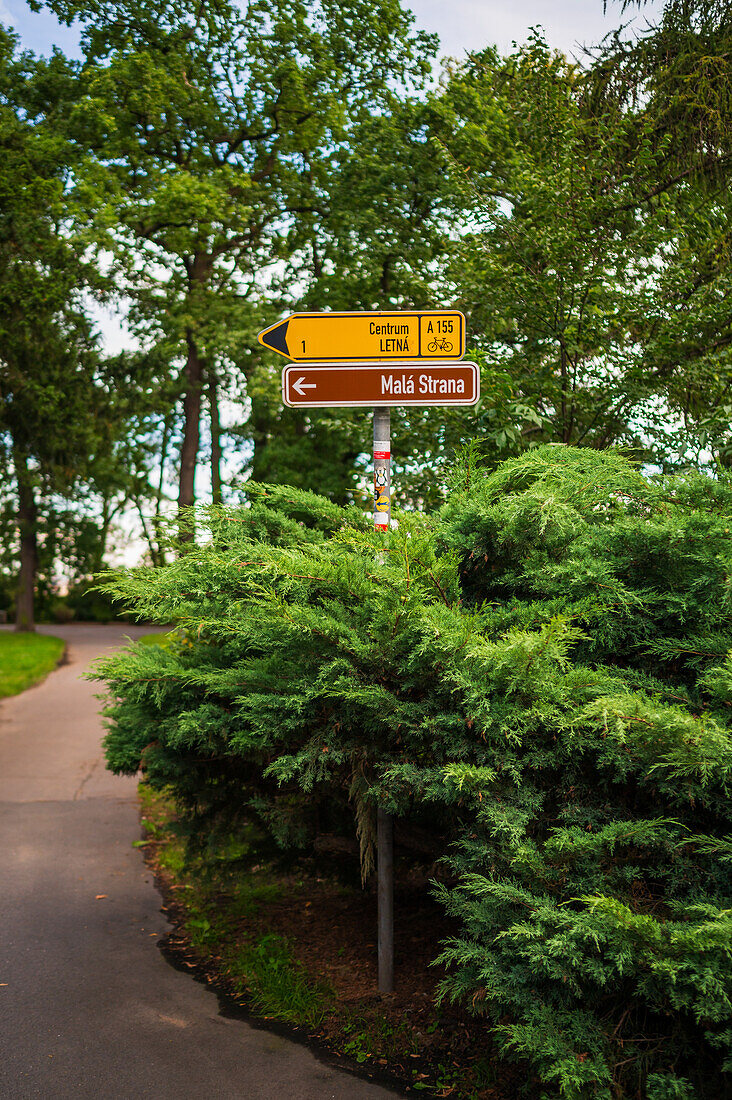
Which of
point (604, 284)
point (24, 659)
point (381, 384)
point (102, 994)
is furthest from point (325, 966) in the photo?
point (24, 659)

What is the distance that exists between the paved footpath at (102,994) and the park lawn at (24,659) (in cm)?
728

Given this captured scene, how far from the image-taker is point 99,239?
43.1 feet

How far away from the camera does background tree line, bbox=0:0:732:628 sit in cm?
602

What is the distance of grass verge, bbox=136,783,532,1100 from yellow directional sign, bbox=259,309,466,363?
2.34 m

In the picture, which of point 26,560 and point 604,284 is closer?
point 604,284

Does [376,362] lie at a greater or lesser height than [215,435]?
lesser

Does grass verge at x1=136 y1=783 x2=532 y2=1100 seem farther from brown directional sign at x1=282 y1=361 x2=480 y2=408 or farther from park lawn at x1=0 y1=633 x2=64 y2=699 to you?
park lawn at x1=0 y1=633 x2=64 y2=699

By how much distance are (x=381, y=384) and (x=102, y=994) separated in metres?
3.21

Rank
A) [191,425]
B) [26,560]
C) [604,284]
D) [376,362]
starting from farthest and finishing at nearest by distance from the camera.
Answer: [26,560], [191,425], [604,284], [376,362]

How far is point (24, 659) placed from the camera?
57.0 feet

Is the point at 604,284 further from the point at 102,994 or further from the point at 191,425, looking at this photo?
the point at 191,425

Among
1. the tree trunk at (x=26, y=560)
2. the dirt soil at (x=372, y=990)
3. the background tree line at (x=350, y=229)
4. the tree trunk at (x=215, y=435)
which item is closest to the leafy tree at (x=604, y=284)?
the background tree line at (x=350, y=229)

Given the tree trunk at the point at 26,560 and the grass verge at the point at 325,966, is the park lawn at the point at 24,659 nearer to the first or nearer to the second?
the tree trunk at the point at 26,560

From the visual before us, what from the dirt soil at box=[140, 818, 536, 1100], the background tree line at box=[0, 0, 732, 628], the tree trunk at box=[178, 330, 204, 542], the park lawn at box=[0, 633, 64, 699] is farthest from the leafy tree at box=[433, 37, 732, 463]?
the park lawn at box=[0, 633, 64, 699]
